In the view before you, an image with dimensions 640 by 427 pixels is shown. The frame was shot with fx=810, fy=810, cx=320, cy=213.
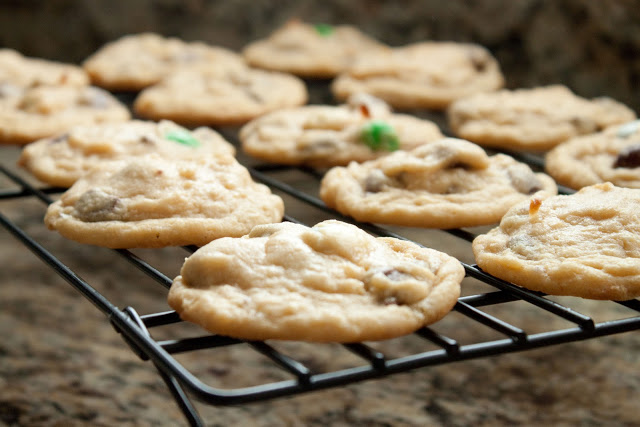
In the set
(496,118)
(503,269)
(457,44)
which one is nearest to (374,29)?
(457,44)

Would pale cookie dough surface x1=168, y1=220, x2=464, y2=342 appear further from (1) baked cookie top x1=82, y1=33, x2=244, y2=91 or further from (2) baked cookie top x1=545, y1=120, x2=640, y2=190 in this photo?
(1) baked cookie top x1=82, y1=33, x2=244, y2=91

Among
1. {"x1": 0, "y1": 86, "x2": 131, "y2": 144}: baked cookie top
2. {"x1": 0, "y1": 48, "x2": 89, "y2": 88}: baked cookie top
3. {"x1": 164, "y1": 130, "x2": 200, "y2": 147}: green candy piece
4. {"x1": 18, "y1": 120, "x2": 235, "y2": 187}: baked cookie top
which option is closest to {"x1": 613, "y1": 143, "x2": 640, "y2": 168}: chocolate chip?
{"x1": 18, "y1": 120, "x2": 235, "y2": 187}: baked cookie top

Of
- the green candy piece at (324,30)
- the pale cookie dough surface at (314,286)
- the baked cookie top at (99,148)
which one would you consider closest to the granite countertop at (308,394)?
the baked cookie top at (99,148)

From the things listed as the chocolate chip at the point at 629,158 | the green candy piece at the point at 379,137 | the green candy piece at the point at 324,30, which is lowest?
the green candy piece at the point at 379,137

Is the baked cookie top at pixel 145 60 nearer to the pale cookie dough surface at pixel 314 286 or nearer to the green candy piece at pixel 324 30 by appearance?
the green candy piece at pixel 324 30

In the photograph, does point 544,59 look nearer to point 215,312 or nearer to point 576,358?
point 576,358

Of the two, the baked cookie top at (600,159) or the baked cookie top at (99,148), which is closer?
the baked cookie top at (600,159)
